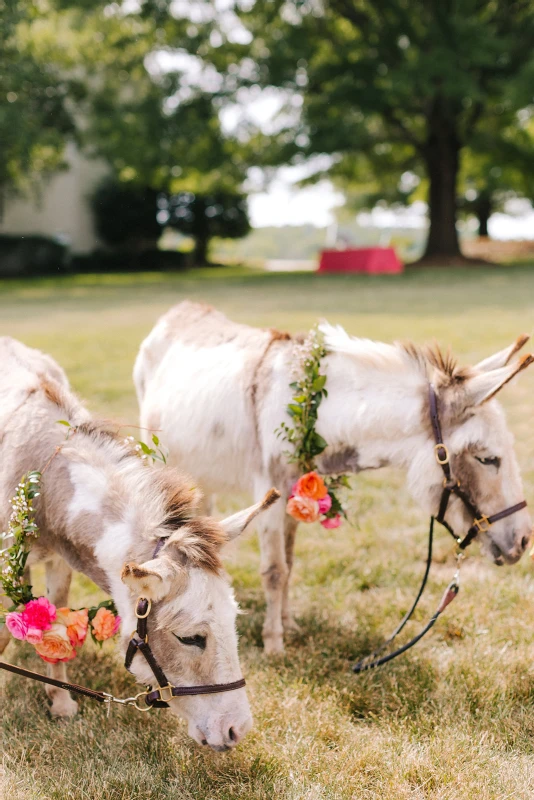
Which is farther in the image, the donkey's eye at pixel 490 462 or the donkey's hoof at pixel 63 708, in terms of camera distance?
the donkey's eye at pixel 490 462

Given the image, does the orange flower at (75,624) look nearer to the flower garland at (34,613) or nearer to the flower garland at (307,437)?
the flower garland at (34,613)

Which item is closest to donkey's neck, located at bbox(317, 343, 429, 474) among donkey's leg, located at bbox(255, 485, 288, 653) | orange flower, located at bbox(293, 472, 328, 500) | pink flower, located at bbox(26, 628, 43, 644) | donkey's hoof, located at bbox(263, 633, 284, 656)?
orange flower, located at bbox(293, 472, 328, 500)

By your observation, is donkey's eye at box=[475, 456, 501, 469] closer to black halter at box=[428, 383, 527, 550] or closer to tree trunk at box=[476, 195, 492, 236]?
black halter at box=[428, 383, 527, 550]

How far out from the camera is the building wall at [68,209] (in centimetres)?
3503

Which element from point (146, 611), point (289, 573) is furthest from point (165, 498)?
point (289, 573)

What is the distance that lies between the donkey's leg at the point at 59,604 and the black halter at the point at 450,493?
1.96 metres

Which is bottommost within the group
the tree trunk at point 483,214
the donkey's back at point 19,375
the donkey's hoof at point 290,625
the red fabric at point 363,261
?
the donkey's hoof at point 290,625

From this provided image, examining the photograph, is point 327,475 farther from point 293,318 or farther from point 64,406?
point 293,318

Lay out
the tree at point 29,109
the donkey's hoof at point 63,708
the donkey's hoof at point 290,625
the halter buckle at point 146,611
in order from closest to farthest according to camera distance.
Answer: the halter buckle at point 146,611 < the donkey's hoof at point 63,708 < the donkey's hoof at point 290,625 < the tree at point 29,109

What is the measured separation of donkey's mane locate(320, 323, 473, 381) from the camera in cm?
382

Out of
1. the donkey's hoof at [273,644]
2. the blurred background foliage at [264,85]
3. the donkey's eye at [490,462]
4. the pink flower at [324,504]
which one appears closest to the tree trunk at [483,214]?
the blurred background foliage at [264,85]

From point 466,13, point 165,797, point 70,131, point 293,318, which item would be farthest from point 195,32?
point 165,797

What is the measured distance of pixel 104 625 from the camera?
296 cm

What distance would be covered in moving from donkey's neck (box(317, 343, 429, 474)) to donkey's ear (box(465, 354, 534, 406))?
9.9 inches
